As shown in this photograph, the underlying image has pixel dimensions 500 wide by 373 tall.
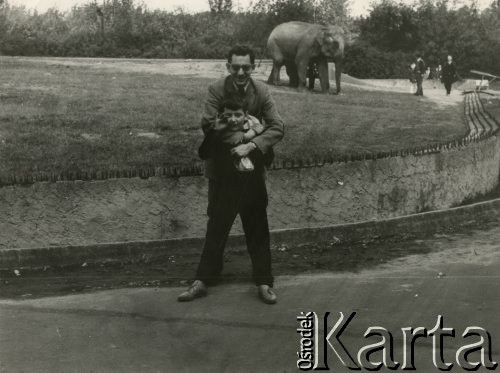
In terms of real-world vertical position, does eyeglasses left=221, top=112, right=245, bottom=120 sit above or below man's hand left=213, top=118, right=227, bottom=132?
above

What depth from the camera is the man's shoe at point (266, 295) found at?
705cm

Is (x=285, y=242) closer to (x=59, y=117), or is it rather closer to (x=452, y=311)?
(x=452, y=311)

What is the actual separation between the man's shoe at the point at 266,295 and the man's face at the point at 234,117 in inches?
54.7

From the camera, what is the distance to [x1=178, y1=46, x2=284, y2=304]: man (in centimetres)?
714

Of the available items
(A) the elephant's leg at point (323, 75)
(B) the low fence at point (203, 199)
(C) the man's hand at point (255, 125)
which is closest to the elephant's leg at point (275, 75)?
(A) the elephant's leg at point (323, 75)

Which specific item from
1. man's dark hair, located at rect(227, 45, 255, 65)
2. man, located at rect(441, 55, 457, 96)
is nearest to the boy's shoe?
man's dark hair, located at rect(227, 45, 255, 65)

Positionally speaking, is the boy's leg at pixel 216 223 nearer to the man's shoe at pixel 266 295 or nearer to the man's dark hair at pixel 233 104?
the man's shoe at pixel 266 295

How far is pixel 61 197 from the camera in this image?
30.3ft

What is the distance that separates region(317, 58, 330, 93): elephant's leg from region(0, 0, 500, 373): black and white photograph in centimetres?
465

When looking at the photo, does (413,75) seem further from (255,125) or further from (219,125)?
(219,125)

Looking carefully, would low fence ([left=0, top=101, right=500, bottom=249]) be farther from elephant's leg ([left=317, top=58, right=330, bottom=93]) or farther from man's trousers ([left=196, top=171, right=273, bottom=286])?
elephant's leg ([left=317, top=58, right=330, bottom=93])

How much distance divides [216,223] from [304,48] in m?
17.1

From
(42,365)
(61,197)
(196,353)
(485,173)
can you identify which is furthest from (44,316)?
(485,173)

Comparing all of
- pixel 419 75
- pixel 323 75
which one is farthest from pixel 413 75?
pixel 323 75
